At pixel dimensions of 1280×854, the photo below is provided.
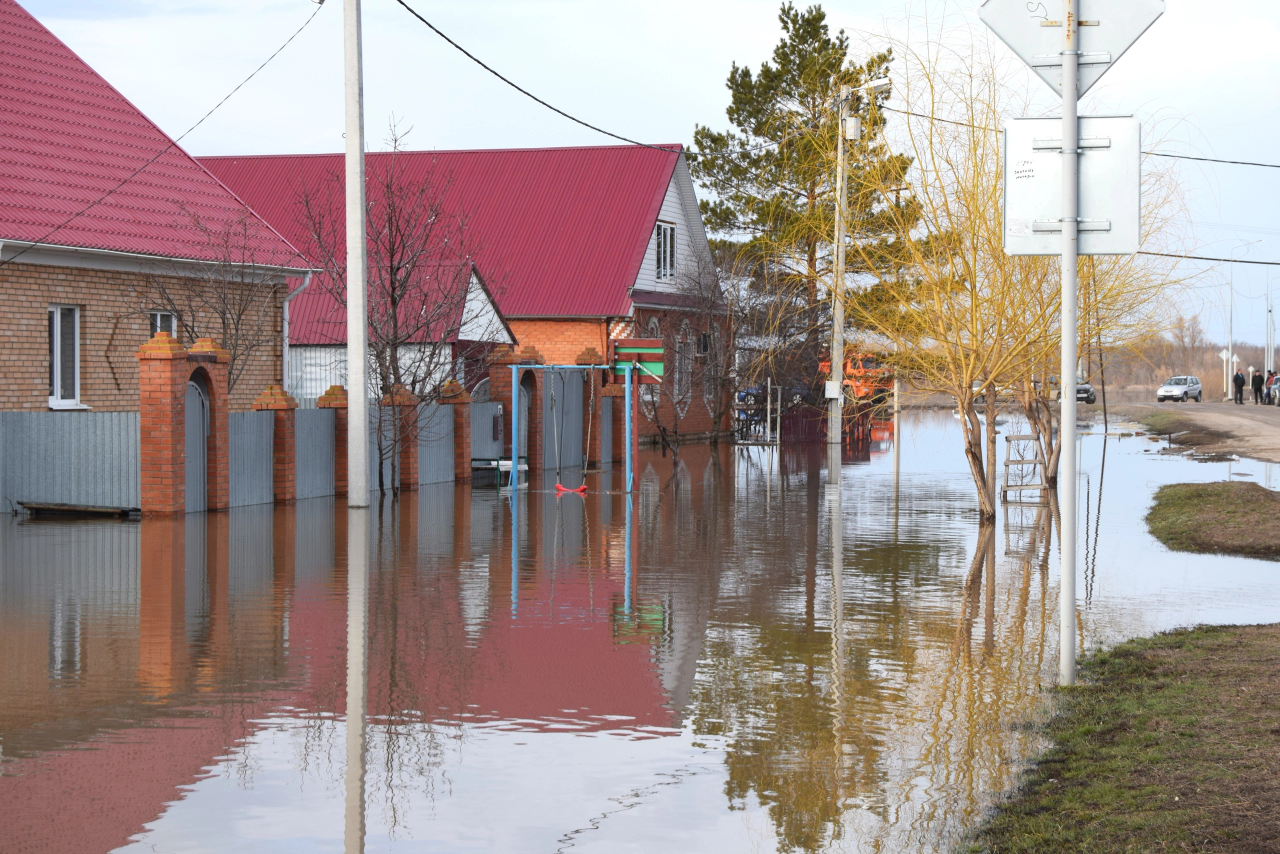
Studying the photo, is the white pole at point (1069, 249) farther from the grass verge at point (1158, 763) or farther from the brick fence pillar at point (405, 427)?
the brick fence pillar at point (405, 427)

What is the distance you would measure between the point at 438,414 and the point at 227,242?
4.62 meters

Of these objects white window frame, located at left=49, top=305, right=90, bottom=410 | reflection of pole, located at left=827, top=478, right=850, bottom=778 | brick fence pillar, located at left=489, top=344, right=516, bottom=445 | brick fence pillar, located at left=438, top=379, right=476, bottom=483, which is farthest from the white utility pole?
white window frame, located at left=49, top=305, right=90, bottom=410

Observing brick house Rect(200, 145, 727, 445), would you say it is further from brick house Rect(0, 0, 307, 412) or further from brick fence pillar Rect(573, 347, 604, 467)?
brick house Rect(0, 0, 307, 412)

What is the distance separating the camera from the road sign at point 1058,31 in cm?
843

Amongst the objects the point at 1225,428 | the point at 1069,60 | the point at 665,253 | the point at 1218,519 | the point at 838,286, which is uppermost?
the point at 665,253

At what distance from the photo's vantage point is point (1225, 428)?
45.9 meters

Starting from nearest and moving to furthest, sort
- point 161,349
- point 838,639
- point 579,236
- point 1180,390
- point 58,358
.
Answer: point 838,639
point 161,349
point 58,358
point 579,236
point 1180,390

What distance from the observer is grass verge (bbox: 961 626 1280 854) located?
546 centimetres

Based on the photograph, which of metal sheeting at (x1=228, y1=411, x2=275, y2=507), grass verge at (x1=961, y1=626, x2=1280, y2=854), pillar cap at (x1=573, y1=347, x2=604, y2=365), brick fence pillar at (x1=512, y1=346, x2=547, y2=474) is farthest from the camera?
pillar cap at (x1=573, y1=347, x2=604, y2=365)

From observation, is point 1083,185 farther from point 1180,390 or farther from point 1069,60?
point 1180,390

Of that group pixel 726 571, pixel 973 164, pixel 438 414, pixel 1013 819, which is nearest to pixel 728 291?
pixel 438 414

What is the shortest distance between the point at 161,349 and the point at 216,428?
4.98ft

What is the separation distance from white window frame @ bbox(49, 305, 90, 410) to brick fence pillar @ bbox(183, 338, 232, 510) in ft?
10.2

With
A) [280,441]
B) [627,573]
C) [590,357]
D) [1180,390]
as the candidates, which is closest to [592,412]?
[590,357]
